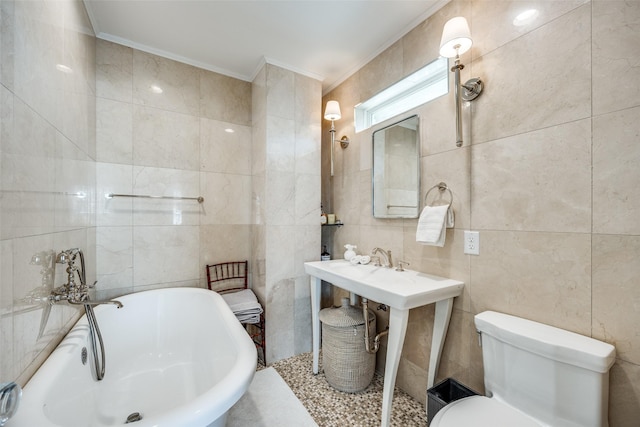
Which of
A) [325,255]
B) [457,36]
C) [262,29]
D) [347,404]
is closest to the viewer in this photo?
[457,36]

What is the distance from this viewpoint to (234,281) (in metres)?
2.51

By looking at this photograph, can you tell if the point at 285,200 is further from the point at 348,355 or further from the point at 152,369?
the point at 152,369

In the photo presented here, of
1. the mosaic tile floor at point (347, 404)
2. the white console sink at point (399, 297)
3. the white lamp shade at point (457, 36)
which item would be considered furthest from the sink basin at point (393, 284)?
the white lamp shade at point (457, 36)

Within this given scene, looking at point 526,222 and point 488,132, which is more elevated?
point 488,132

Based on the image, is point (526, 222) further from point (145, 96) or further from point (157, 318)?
point (145, 96)

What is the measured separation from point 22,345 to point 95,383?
0.73 meters

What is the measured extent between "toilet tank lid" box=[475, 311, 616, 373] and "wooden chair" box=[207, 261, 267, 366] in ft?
5.59

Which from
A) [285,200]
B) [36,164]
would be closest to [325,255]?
[285,200]

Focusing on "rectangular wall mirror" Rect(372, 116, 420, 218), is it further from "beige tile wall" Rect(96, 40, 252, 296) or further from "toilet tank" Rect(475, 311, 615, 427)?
"beige tile wall" Rect(96, 40, 252, 296)

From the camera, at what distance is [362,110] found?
7.66ft

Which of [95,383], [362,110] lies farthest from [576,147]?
[95,383]

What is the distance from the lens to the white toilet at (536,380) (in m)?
0.95

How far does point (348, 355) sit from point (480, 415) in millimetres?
914

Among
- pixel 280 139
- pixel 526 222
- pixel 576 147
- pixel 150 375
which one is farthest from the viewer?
pixel 280 139
